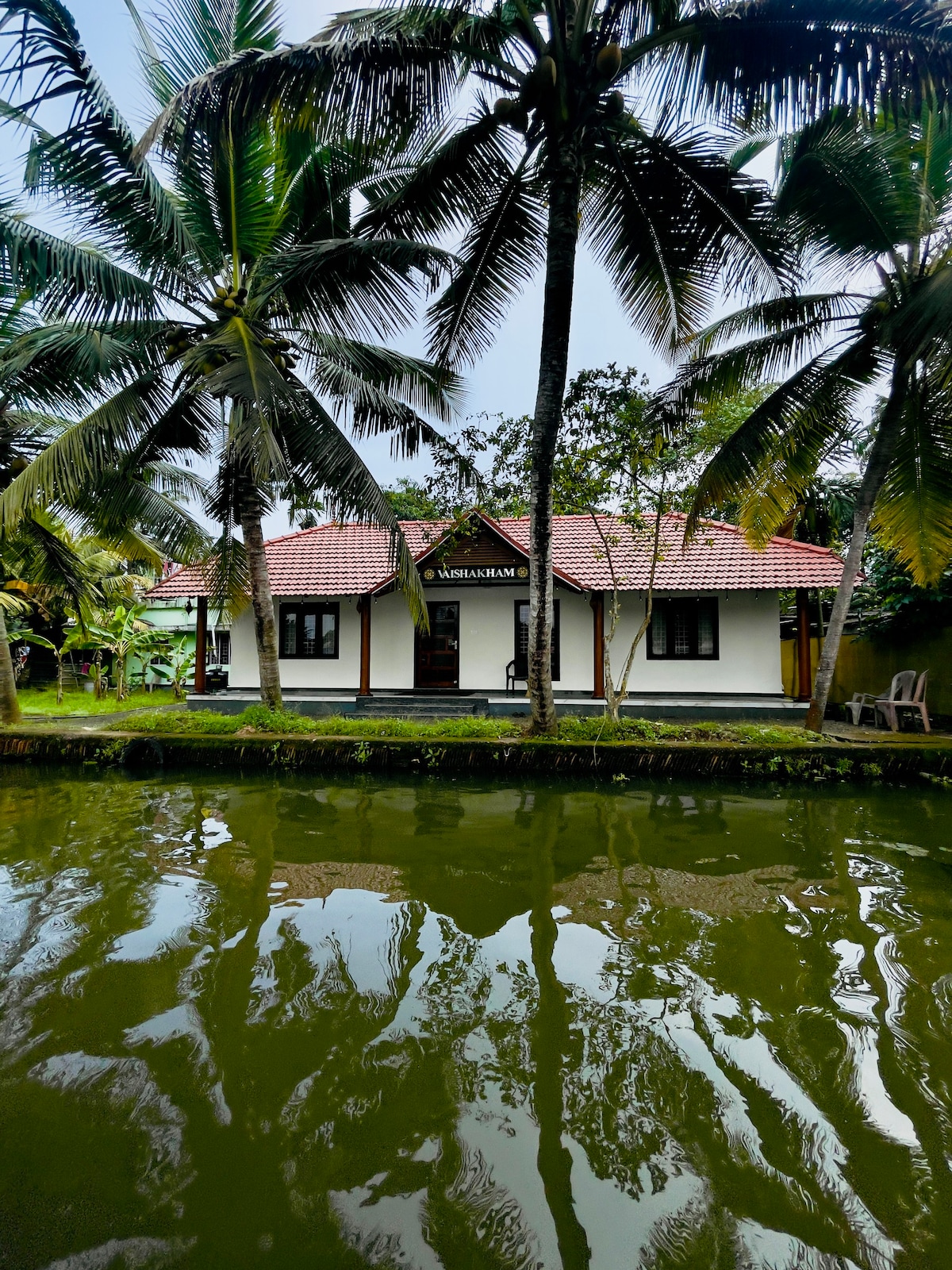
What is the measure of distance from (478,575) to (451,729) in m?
5.40

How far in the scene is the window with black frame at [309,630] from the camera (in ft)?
51.1

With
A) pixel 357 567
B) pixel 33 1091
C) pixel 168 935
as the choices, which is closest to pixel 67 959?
pixel 168 935

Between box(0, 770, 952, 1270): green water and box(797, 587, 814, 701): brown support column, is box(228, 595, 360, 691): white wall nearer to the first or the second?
box(797, 587, 814, 701): brown support column

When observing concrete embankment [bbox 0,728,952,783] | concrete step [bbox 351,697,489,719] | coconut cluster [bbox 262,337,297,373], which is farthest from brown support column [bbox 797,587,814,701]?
coconut cluster [bbox 262,337,297,373]

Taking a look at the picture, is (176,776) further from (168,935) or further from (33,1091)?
(33,1091)

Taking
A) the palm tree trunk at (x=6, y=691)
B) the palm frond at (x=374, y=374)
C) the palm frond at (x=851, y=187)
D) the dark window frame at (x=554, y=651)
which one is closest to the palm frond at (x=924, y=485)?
the palm frond at (x=851, y=187)

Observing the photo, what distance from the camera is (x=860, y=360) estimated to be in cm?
870

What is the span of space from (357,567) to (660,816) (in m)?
10.3

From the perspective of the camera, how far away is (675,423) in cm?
959

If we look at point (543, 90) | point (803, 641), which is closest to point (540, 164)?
point (543, 90)

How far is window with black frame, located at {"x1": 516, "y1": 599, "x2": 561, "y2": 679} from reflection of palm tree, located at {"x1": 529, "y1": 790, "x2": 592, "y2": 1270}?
985 cm

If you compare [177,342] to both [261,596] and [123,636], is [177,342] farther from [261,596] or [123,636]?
[123,636]

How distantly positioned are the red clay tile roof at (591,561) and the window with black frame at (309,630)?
1.01 m

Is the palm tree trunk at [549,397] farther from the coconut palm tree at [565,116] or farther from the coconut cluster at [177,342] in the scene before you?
the coconut cluster at [177,342]
